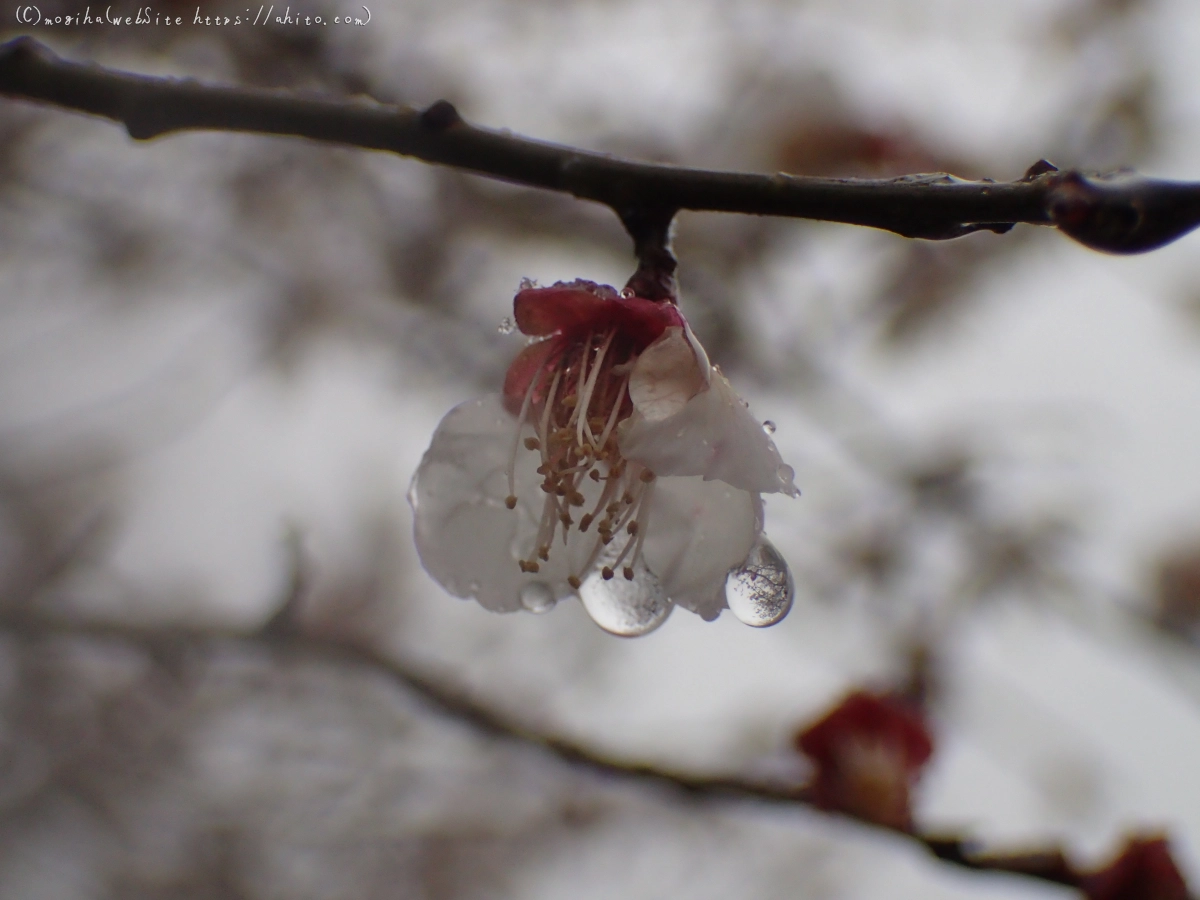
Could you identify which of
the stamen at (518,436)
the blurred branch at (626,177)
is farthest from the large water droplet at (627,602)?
the blurred branch at (626,177)

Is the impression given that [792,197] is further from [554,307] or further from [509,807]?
[509,807]

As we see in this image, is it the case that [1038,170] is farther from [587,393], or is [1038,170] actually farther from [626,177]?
[587,393]

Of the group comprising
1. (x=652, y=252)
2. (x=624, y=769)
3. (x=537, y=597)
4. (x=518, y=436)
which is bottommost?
(x=624, y=769)

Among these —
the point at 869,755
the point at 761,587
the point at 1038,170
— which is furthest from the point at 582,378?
the point at 869,755

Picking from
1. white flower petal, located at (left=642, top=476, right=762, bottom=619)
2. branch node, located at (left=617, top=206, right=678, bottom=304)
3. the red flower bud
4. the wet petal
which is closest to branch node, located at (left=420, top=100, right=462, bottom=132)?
branch node, located at (left=617, top=206, right=678, bottom=304)

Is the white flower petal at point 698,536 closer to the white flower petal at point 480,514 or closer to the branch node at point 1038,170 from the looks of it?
the white flower petal at point 480,514

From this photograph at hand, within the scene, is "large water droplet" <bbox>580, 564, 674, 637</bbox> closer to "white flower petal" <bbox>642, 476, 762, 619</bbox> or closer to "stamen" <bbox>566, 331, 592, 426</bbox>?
"white flower petal" <bbox>642, 476, 762, 619</bbox>
